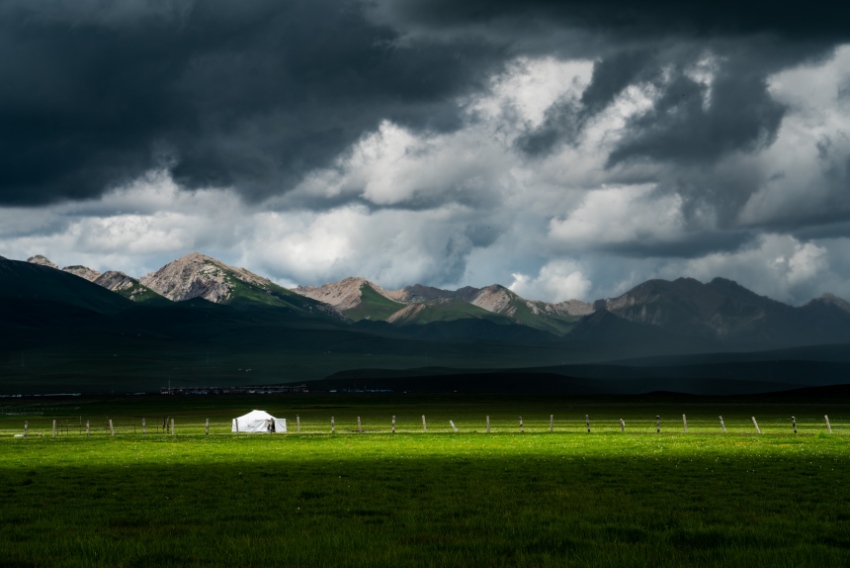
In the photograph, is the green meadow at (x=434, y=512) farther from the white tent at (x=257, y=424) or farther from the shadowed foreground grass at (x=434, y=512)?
the white tent at (x=257, y=424)

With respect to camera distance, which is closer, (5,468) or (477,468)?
(477,468)

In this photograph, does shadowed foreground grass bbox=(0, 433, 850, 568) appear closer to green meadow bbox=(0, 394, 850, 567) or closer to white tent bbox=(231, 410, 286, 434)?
green meadow bbox=(0, 394, 850, 567)

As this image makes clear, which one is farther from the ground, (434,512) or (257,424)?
(257,424)

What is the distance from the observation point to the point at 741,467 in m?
34.2

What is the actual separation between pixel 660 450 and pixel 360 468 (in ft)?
61.3

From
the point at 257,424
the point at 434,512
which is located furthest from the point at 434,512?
the point at 257,424

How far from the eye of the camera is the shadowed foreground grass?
620 inches

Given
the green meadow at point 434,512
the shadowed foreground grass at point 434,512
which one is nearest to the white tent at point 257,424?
the shadowed foreground grass at point 434,512

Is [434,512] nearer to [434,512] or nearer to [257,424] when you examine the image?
[434,512]

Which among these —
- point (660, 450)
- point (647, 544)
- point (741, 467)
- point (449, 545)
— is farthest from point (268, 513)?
point (660, 450)

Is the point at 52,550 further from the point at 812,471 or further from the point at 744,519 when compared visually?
the point at 812,471

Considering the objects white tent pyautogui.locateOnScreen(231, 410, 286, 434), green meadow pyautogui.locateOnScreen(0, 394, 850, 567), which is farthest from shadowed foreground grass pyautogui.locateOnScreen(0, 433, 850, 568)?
white tent pyautogui.locateOnScreen(231, 410, 286, 434)

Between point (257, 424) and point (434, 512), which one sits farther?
point (257, 424)

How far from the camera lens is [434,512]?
21.5 metres
